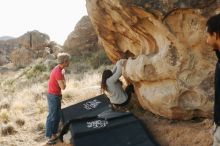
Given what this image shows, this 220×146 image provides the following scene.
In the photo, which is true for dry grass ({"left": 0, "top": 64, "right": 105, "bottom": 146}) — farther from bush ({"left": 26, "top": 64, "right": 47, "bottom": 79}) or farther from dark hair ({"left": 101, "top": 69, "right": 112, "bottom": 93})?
bush ({"left": 26, "top": 64, "right": 47, "bottom": 79})

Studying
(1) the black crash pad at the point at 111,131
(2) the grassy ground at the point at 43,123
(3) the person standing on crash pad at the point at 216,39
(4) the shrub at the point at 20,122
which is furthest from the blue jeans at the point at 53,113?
(3) the person standing on crash pad at the point at 216,39

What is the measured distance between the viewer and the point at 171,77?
756 centimetres

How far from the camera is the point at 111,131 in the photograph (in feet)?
25.1

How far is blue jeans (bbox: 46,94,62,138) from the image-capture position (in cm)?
852

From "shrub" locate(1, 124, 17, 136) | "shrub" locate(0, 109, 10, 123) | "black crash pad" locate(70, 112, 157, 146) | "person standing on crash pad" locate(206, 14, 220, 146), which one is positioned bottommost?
"shrub" locate(1, 124, 17, 136)

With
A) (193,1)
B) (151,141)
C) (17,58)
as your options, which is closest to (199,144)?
(151,141)

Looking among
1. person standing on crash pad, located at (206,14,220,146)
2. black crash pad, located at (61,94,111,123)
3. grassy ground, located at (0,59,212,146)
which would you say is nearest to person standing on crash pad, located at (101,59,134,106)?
grassy ground, located at (0,59,212,146)

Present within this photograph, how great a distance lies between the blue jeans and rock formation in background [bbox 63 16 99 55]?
16496 mm

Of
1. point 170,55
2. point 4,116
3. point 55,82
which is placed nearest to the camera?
point 170,55

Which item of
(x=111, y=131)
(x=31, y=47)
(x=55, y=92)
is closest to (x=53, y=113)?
(x=55, y=92)

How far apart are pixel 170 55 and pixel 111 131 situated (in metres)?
1.59

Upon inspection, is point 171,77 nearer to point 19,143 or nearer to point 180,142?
point 180,142

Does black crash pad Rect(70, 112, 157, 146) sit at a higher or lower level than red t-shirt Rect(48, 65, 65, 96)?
lower

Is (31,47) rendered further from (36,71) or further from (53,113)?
(53,113)
